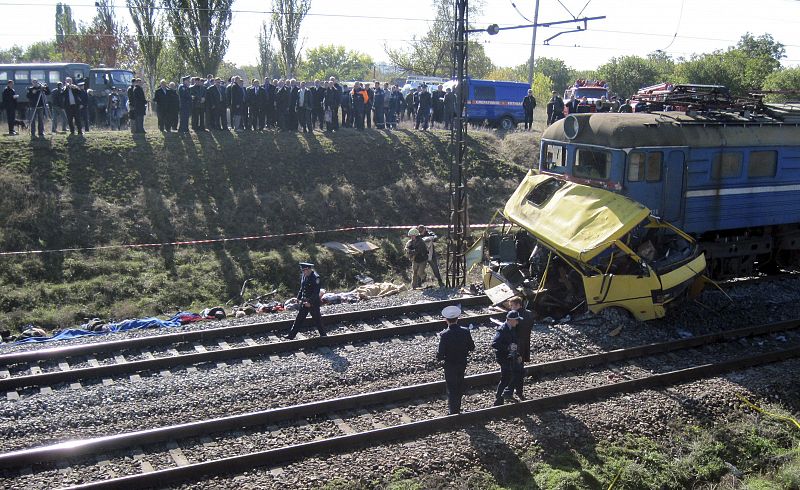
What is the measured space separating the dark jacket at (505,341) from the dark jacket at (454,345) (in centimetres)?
47

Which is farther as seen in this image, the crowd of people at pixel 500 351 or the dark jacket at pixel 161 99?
the dark jacket at pixel 161 99

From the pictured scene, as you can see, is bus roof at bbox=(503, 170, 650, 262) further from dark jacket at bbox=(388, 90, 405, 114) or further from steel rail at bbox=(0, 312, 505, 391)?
dark jacket at bbox=(388, 90, 405, 114)

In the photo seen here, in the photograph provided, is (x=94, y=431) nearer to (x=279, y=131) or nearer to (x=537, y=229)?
(x=537, y=229)

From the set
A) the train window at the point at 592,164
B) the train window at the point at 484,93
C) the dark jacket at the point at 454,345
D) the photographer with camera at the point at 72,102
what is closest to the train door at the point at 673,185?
the train window at the point at 592,164

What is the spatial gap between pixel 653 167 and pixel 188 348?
334 inches

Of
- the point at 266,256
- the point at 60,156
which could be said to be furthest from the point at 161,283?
the point at 60,156

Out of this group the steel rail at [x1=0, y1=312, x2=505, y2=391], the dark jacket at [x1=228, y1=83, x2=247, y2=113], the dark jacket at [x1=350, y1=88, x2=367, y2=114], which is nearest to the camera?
the steel rail at [x1=0, y1=312, x2=505, y2=391]

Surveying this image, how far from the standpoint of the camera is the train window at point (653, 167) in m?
12.6

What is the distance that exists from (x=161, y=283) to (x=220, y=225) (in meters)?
3.00

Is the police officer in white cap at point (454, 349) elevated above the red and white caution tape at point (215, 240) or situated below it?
above

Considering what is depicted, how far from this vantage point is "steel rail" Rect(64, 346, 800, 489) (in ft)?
24.4

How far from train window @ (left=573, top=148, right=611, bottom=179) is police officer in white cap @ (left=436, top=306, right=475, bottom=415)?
5420 mm

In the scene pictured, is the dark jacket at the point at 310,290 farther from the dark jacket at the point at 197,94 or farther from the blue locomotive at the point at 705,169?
the dark jacket at the point at 197,94

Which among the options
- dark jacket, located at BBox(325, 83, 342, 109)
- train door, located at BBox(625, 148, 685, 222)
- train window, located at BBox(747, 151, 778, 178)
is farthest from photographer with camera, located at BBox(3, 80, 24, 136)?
train window, located at BBox(747, 151, 778, 178)
